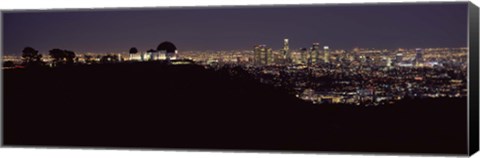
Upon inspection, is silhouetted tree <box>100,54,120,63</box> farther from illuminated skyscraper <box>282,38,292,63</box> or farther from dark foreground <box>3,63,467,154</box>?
illuminated skyscraper <box>282,38,292,63</box>

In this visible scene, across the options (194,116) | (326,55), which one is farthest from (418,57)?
(194,116)

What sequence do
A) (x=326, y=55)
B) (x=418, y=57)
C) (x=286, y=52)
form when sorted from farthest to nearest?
(x=286, y=52), (x=326, y=55), (x=418, y=57)

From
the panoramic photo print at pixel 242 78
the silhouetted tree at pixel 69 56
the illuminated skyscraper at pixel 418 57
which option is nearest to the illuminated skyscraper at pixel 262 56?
the panoramic photo print at pixel 242 78

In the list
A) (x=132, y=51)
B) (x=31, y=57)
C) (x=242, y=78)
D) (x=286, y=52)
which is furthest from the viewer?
(x=31, y=57)

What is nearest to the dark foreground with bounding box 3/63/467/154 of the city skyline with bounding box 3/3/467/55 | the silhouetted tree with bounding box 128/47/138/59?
the silhouetted tree with bounding box 128/47/138/59

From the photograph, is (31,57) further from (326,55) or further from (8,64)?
(326,55)
